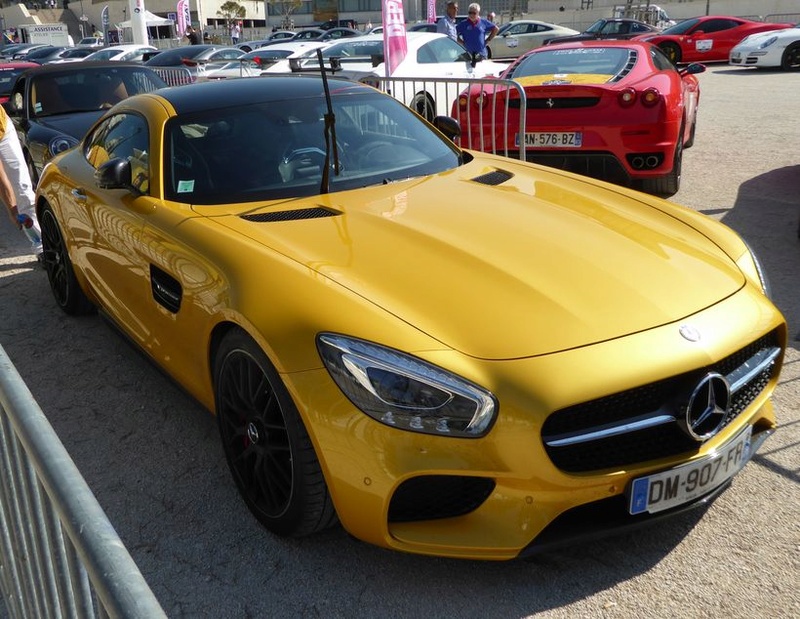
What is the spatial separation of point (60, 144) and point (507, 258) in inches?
245

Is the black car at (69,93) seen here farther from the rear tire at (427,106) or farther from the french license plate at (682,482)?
the french license plate at (682,482)

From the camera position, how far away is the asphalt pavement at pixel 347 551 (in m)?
2.42

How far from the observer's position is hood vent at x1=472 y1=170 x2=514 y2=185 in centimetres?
373

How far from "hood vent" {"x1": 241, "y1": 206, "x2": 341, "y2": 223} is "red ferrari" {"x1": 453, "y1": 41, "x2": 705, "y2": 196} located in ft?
11.7

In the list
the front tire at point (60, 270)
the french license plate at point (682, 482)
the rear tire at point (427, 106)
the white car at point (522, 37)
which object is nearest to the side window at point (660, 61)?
the rear tire at point (427, 106)

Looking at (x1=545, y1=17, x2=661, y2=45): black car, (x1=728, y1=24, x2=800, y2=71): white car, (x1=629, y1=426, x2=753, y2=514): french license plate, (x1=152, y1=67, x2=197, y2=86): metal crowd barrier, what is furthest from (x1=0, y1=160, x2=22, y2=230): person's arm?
(x1=545, y1=17, x2=661, y2=45): black car

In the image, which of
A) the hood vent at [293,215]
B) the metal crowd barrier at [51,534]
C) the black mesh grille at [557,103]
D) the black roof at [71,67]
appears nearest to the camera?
the metal crowd barrier at [51,534]

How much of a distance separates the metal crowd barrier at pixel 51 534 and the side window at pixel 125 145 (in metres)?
2.14

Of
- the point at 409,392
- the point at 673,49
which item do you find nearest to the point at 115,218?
the point at 409,392

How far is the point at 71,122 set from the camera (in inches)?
320

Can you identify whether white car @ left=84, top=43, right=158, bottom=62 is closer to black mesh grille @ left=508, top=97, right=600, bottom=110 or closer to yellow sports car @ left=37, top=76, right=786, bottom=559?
black mesh grille @ left=508, top=97, right=600, bottom=110

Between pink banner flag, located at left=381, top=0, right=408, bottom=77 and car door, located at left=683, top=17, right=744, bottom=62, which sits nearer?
pink banner flag, located at left=381, top=0, right=408, bottom=77

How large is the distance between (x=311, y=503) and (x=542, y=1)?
202ft

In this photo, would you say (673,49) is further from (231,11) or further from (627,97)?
(231,11)
